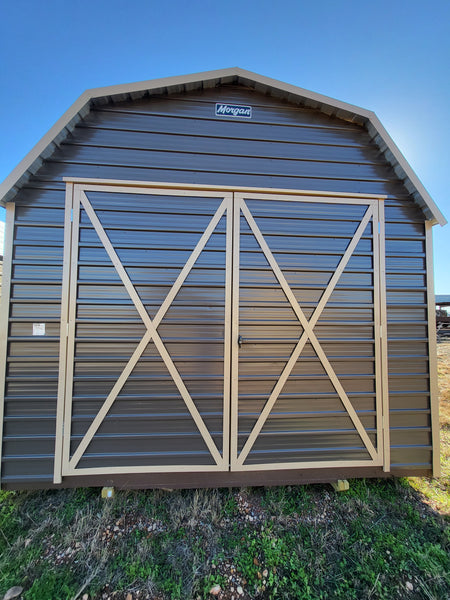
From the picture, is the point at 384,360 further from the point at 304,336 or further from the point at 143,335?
the point at 143,335

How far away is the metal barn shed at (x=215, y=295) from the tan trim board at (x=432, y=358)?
0.07 feet

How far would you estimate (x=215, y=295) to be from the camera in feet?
7.13

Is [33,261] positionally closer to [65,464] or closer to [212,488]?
[65,464]

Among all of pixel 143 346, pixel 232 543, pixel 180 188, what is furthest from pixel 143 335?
pixel 232 543

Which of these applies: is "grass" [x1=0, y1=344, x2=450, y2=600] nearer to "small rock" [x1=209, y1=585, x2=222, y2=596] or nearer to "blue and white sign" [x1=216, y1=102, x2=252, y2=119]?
"small rock" [x1=209, y1=585, x2=222, y2=596]

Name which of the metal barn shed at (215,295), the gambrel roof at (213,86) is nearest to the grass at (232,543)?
the metal barn shed at (215,295)

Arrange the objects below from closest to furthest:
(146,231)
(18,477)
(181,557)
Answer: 1. (181,557)
2. (18,477)
3. (146,231)

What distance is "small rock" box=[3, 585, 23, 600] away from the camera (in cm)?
147

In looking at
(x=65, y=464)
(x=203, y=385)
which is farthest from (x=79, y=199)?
(x=65, y=464)

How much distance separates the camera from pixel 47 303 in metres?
2.08

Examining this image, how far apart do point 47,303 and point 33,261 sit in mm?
421

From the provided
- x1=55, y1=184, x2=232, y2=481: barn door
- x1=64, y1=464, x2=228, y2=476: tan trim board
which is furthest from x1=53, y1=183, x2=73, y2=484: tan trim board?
x1=64, y1=464, x2=228, y2=476: tan trim board

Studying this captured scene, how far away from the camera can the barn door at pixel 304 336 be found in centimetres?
216

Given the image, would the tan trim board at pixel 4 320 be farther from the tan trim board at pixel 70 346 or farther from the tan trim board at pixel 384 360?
the tan trim board at pixel 384 360
